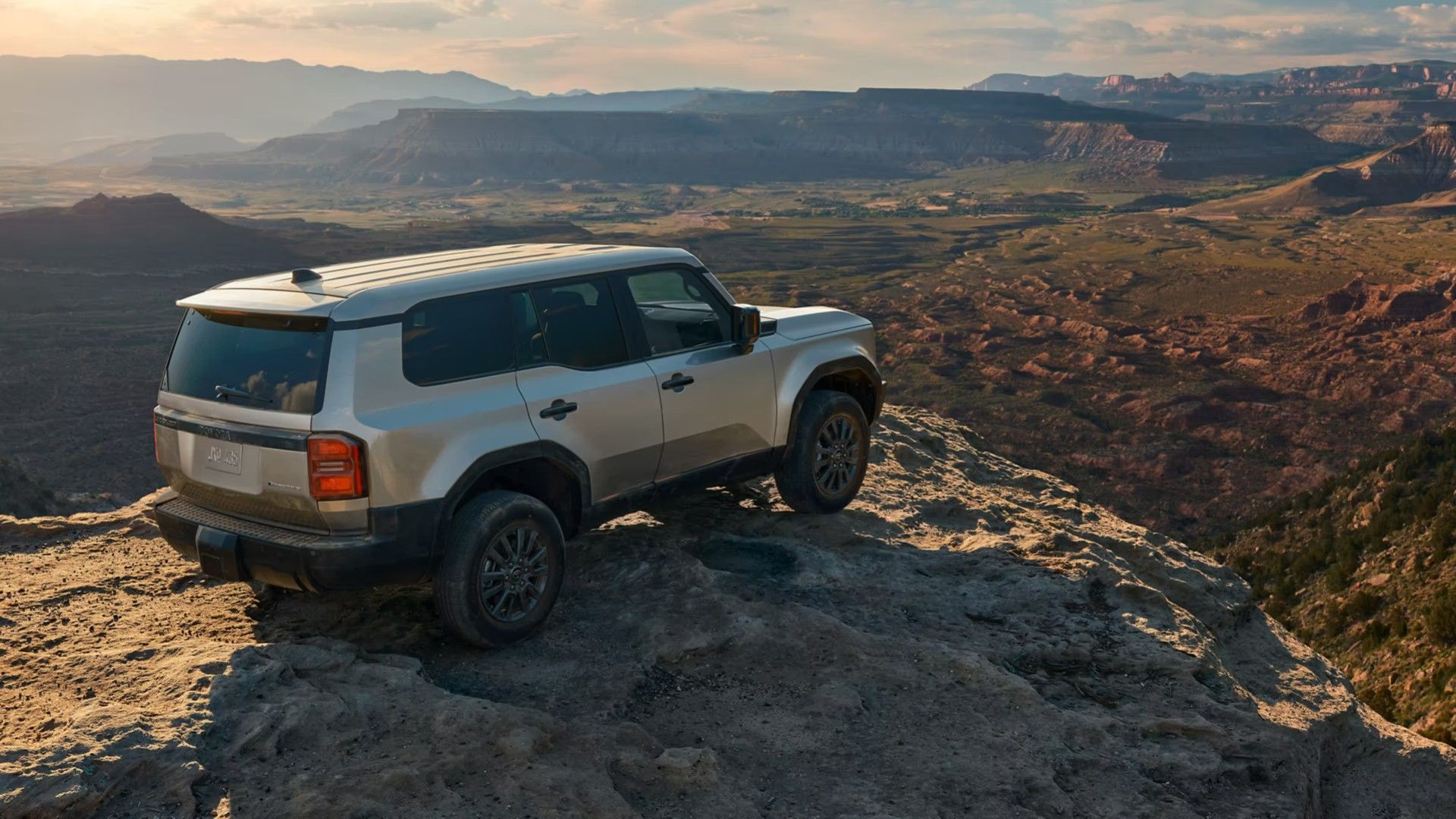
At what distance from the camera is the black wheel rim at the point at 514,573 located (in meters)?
5.57

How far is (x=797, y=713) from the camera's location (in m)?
5.33

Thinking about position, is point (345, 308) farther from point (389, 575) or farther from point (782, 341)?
point (782, 341)

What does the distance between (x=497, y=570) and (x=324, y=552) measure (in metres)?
0.88

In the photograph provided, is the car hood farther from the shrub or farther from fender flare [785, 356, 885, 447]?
the shrub

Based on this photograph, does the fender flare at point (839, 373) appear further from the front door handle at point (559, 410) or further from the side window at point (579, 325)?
the front door handle at point (559, 410)

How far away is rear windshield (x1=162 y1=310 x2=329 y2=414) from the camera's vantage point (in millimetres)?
5121

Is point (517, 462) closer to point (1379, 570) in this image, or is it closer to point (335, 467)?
point (335, 467)

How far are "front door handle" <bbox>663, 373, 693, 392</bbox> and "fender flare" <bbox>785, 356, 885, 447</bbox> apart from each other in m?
1.10

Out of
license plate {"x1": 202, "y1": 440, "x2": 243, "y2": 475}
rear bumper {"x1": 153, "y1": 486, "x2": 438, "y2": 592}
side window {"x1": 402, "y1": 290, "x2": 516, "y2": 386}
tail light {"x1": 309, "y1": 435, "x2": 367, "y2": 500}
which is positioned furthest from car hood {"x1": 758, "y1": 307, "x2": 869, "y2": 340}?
license plate {"x1": 202, "y1": 440, "x2": 243, "y2": 475}

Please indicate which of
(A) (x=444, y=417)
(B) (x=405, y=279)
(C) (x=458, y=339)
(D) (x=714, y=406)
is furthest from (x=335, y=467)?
(D) (x=714, y=406)

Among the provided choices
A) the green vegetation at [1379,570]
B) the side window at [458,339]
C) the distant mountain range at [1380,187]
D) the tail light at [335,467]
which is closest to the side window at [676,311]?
the side window at [458,339]

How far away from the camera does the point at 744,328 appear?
7.01 m

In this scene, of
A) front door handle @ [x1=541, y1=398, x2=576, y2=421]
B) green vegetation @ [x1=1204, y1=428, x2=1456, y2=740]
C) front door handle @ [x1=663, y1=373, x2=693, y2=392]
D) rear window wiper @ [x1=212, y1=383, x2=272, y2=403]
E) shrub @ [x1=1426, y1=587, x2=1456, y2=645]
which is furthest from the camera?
shrub @ [x1=1426, y1=587, x2=1456, y2=645]

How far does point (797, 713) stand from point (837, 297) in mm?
67117
